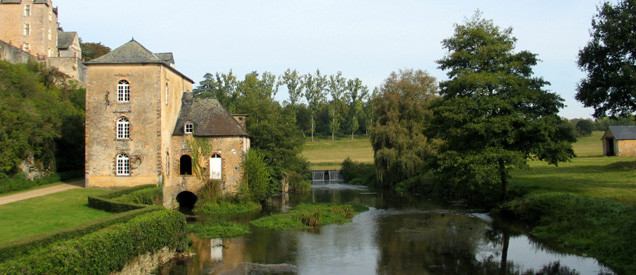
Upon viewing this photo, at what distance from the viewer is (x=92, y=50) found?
207ft

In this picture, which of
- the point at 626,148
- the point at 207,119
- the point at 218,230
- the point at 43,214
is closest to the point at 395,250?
the point at 218,230

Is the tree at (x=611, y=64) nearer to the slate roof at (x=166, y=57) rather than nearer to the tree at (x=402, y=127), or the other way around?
the tree at (x=402, y=127)

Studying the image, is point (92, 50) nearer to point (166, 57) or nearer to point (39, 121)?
point (166, 57)

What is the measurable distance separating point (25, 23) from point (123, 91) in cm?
2769

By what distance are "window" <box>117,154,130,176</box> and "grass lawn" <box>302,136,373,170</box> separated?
31.7 m

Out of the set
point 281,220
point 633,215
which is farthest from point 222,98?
point 633,215

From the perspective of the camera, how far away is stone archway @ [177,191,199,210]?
30.3 meters

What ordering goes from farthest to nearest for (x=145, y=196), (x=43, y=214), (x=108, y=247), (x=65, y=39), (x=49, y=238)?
(x=65, y=39) → (x=145, y=196) → (x=43, y=214) → (x=108, y=247) → (x=49, y=238)

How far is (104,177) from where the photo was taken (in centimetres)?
2623

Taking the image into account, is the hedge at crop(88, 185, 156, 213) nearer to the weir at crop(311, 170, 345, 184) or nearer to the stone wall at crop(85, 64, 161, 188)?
the stone wall at crop(85, 64, 161, 188)

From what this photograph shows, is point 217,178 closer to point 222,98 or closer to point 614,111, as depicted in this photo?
point 614,111

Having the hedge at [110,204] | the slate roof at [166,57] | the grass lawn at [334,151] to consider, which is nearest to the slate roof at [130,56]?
the slate roof at [166,57]

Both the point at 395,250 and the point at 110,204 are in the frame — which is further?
the point at 110,204

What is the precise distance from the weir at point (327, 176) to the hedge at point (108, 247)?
35496 mm
